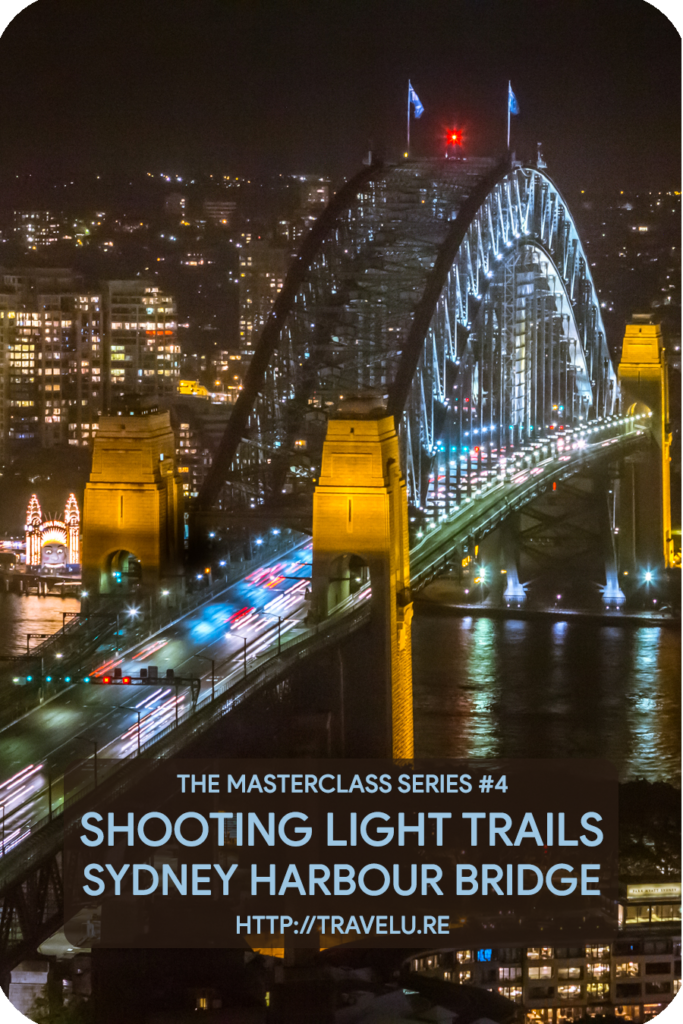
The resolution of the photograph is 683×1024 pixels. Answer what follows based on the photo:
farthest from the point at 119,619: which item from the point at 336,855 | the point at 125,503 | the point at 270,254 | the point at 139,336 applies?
the point at 270,254

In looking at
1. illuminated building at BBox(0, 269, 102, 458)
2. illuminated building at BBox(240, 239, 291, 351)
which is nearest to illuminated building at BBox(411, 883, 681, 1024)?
illuminated building at BBox(0, 269, 102, 458)

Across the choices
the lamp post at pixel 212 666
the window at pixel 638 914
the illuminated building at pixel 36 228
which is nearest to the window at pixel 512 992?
the window at pixel 638 914

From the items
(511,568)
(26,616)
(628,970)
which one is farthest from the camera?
(511,568)

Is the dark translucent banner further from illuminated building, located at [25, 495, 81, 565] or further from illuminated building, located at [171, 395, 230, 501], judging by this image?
illuminated building, located at [171, 395, 230, 501]

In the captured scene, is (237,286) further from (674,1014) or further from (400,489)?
(674,1014)

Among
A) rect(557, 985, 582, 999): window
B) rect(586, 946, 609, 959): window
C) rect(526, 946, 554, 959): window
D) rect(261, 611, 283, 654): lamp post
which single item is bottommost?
rect(557, 985, 582, 999): window

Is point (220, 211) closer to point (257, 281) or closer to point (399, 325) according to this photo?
point (399, 325)

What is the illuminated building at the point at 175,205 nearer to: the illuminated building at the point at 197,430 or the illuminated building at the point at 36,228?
the illuminated building at the point at 36,228

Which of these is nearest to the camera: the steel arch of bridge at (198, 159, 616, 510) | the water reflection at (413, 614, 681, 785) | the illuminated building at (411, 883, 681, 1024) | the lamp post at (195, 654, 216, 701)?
the illuminated building at (411, 883, 681, 1024)
